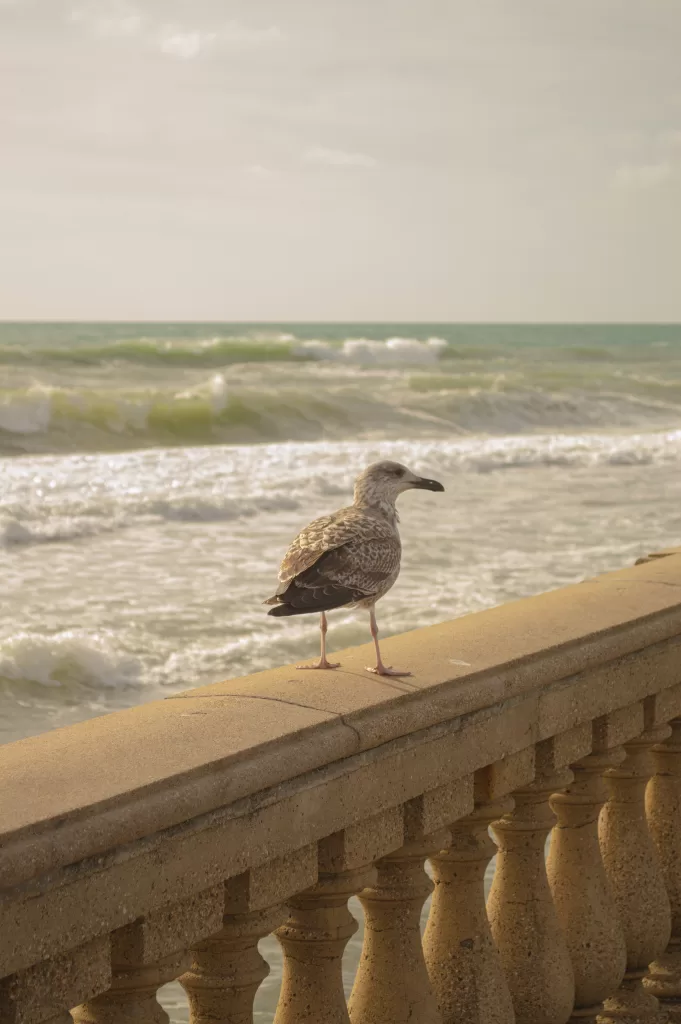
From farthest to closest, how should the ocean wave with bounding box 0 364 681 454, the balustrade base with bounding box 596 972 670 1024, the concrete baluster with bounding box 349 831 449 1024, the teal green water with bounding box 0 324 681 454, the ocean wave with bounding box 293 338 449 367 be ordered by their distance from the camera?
1. the ocean wave with bounding box 293 338 449 367
2. the teal green water with bounding box 0 324 681 454
3. the ocean wave with bounding box 0 364 681 454
4. the balustrade base with bounding box 596 972 670 1024
5. the concrete baluster with bounding box 349 831 449 1024

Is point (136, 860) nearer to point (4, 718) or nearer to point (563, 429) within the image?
point (4, 718)

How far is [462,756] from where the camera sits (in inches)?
77.2

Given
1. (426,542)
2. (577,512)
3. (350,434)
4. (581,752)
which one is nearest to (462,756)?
(581,752)

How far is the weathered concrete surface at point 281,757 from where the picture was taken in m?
1.36

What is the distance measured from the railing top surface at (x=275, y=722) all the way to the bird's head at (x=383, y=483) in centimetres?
26

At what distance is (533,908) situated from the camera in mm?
2250

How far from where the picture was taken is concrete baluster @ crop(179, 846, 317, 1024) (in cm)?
164

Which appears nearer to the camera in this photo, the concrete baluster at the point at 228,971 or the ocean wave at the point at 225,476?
the concrete baluster at the point at 228,971

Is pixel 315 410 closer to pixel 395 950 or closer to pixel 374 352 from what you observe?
pixel 374 352

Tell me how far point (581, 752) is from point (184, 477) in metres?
14.4

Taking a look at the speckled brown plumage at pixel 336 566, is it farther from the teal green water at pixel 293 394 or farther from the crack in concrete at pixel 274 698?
the teal green water at pixel 293 394

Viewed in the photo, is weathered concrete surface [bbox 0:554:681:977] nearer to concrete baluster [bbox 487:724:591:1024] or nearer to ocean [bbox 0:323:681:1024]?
concrete baluster [bbox 487:724:591:1024]

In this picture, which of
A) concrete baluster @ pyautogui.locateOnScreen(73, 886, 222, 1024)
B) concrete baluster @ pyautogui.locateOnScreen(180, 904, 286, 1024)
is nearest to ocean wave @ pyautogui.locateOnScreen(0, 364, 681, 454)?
concrete baluster @ pyautogui.locateOnScreen(180, 904, 286, 1024)

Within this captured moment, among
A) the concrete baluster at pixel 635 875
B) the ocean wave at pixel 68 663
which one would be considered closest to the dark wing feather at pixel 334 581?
the concrete baluster at pixel 635 875
